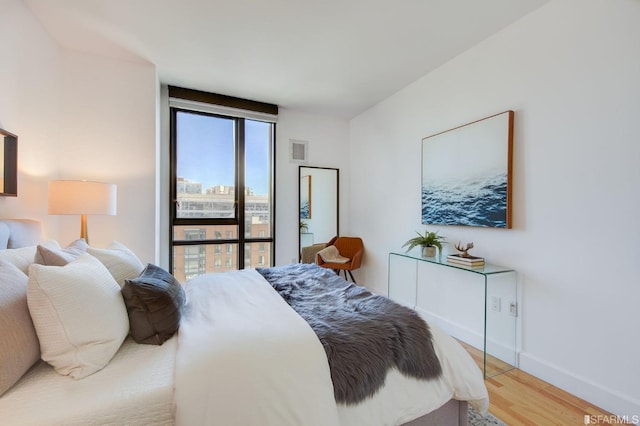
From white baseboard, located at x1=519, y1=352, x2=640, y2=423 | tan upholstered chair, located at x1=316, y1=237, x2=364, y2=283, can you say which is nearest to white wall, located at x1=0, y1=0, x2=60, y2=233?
tan upholstered chair, located at x1=316, y1=237, x2=364, y2=283

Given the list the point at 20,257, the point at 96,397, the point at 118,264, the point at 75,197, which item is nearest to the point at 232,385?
the point at 96,397

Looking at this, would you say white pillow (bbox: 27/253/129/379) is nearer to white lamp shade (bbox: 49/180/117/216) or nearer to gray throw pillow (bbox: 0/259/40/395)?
gray throw pillow (bbox: 0/259/40/395)

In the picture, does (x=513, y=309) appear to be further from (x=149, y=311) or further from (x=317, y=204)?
(x=317, y=204)

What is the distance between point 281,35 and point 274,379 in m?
2.46

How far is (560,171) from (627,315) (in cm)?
94

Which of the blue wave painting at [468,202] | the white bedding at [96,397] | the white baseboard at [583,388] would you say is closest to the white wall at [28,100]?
the white bedding at [96,397]

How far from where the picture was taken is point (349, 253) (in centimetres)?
397

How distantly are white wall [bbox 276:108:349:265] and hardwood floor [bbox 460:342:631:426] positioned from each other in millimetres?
2742

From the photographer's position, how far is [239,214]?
371cm

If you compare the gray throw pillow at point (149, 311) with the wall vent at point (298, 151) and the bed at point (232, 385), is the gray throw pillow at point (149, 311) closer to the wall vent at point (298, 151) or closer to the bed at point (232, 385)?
the bed at point (232, 385)

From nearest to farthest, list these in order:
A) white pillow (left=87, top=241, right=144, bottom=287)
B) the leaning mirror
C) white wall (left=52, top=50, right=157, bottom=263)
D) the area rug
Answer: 1. white pillow (left=87, top=241, right=144, bottom=287)
2. the area rug
3. white wall (left=52, top=50, right=157, bottom=263)
4. the leaning mirror

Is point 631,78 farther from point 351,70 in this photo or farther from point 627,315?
point 351,70

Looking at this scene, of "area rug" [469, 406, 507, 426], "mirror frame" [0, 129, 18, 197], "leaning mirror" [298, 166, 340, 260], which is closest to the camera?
"area rug" [469, 406, 507, 426]

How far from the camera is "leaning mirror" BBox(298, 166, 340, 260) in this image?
406 cm
